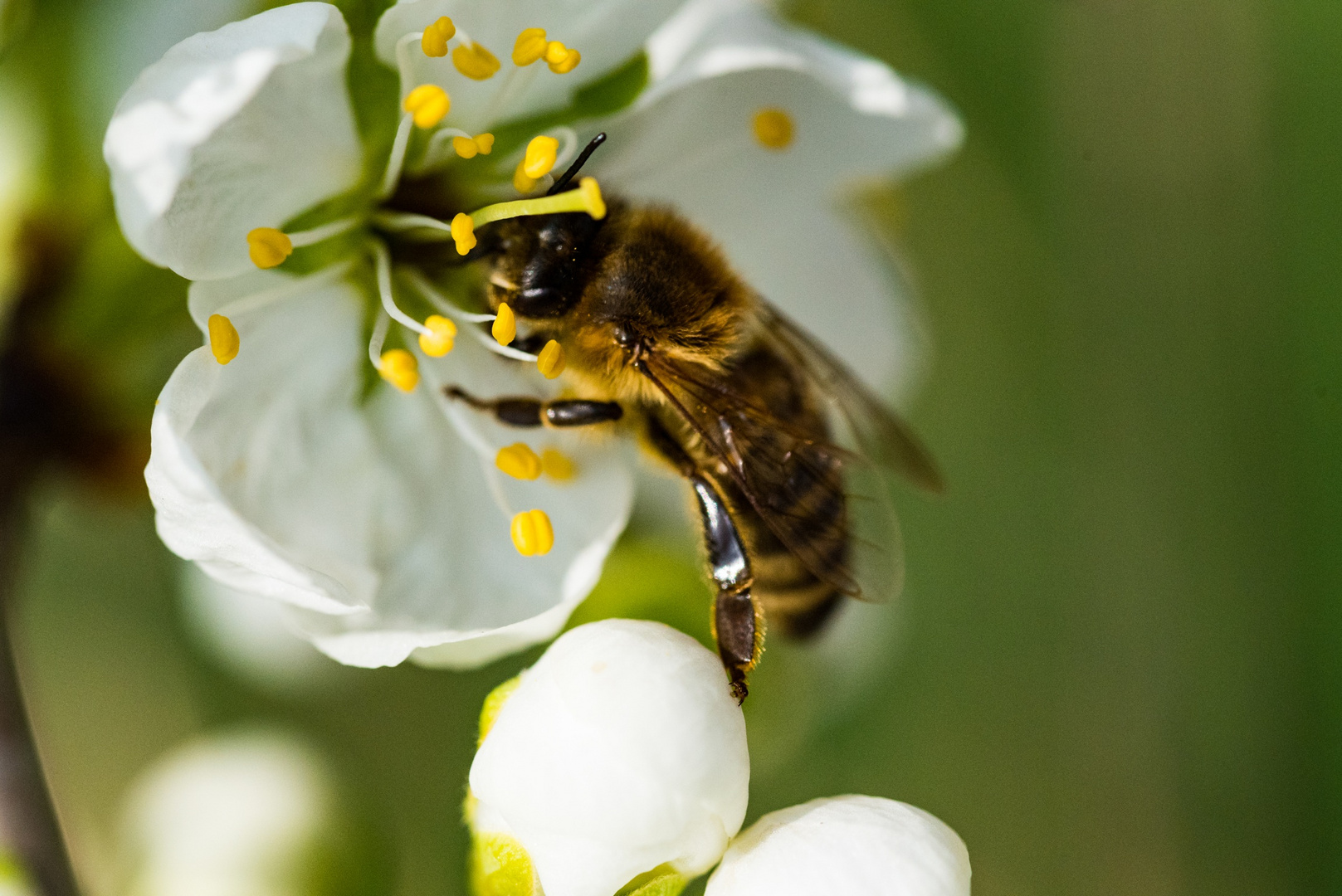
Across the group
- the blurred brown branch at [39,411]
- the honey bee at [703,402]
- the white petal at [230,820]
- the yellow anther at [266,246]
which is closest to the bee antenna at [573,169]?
the honey bee at [703,402]

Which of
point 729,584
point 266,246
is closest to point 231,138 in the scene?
point 266,246

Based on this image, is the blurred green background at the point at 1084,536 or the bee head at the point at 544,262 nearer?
the bee head at the point at 544,262

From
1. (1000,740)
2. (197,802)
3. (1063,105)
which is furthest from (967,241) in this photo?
(197,802)

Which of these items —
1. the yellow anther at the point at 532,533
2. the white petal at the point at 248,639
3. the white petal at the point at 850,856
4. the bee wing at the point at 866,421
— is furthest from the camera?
the white petal at the point at 248,639

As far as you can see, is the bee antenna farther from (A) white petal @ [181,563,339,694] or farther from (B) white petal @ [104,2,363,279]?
(A) white petal @ [181,563,339,694]

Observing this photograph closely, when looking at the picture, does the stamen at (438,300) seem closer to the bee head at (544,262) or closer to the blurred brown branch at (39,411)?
the bee head at (544,262)

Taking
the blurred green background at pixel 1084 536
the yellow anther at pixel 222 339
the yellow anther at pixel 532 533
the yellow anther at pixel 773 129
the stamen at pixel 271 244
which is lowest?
the blurred green background at pixel 1084 536

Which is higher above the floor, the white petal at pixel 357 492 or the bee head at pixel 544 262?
the bee head at pixel 544 262
